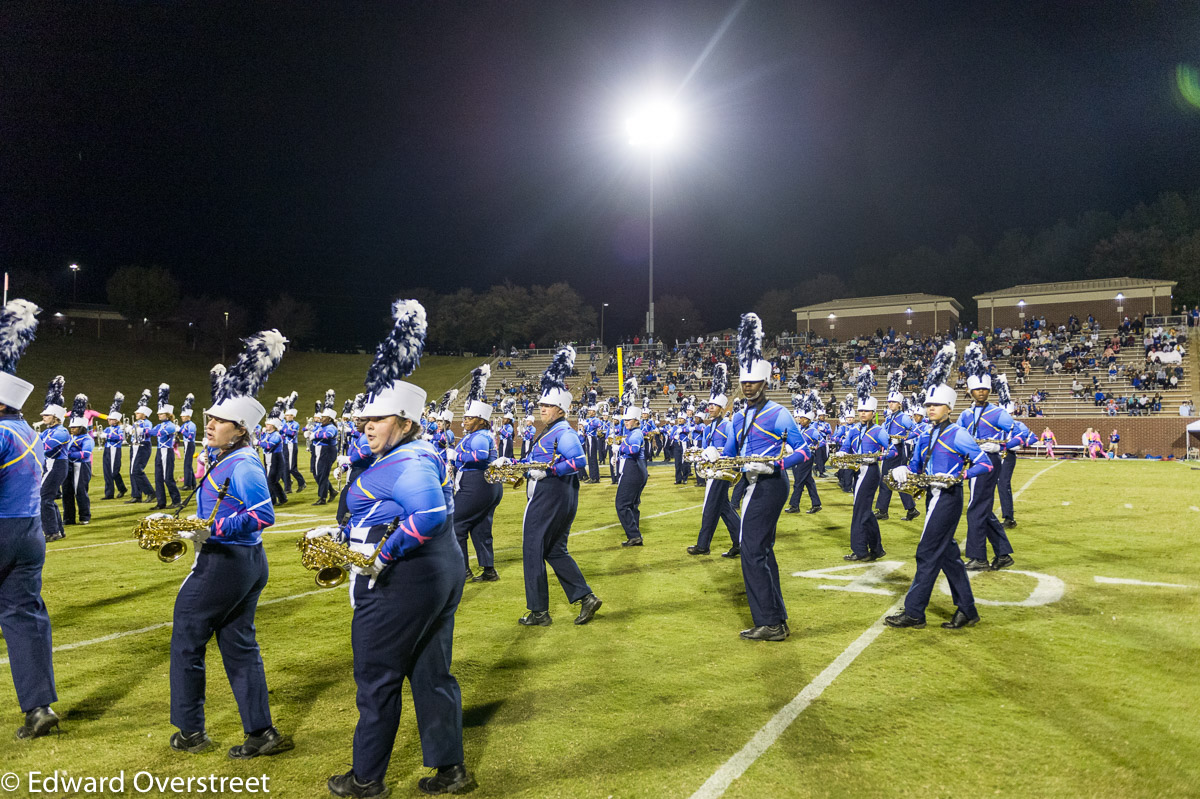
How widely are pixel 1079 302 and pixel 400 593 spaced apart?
54014mm

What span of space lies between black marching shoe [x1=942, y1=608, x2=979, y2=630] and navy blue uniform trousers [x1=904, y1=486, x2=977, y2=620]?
0.14ft

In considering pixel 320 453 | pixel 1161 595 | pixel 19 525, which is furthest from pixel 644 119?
pixel 19 525

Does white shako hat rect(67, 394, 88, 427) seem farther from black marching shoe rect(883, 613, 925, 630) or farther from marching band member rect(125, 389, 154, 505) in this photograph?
black marching shoe rect(883, 613, 925, 630)

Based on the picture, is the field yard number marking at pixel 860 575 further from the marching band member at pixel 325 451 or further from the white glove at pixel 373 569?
the marching band member at pixel 325 451

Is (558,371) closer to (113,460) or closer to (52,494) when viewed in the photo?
(52,494)

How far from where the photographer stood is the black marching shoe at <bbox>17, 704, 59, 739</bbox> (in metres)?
4.19

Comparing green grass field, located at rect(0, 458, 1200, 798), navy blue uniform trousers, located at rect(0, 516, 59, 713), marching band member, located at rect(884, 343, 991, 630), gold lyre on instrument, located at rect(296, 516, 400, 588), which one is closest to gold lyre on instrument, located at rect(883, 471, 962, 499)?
marching band member, located at rect(884, 343, 991, 630)

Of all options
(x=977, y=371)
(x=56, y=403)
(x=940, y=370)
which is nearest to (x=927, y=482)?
(x=940, y=370)

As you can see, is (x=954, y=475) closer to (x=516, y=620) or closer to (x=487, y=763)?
(x=516, y=620)

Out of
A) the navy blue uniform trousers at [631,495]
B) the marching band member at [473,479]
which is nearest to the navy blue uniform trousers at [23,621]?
the marching band member at [473,479]

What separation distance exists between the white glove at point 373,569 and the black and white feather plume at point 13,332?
3.37 metres

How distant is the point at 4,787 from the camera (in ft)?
12.0

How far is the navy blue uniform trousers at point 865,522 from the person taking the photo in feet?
30.4

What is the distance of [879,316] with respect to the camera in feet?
167
